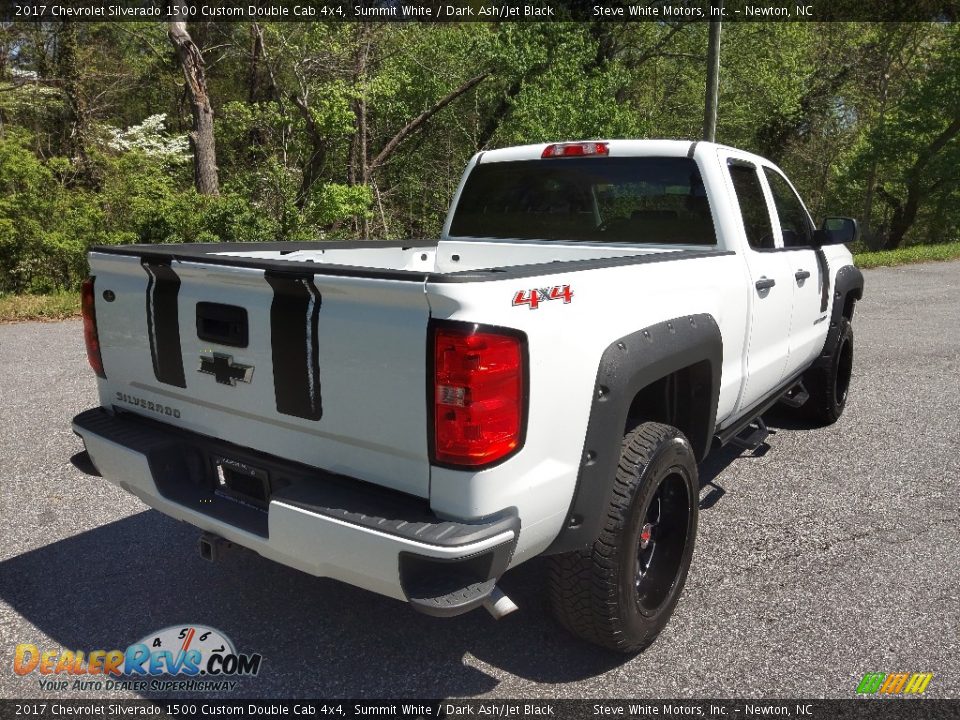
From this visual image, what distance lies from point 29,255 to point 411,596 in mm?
13032

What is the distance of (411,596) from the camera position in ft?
6.70

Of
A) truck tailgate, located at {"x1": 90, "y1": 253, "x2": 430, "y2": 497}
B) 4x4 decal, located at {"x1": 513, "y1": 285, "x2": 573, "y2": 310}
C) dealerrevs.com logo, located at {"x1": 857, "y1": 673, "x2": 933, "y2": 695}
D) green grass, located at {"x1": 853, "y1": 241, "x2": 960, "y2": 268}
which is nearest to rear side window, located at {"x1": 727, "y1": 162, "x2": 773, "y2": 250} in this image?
4x4 decal, located at {"x1": 513, "y1": 285, "x2": 573, "y2": 310}

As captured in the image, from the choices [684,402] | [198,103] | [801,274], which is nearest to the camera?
[684,402]

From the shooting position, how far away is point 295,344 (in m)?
2.29

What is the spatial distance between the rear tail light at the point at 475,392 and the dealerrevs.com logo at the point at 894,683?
1.64 metres

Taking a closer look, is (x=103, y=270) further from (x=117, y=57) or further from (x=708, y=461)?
(x=117, y=57)

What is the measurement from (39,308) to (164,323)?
9.51 meters

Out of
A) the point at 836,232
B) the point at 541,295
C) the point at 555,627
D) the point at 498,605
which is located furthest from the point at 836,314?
the point at 498,605

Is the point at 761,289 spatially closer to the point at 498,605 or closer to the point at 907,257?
the point at 498,605

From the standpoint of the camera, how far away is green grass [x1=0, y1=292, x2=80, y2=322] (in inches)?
407

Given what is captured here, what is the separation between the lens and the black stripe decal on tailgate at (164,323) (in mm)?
2662

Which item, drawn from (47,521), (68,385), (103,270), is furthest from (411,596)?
(68,385)

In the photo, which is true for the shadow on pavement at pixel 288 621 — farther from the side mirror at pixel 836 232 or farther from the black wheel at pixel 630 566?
the side mirror at pixel 836 232

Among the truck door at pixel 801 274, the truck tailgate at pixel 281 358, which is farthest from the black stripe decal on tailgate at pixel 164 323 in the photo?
the truck door at pixel 801 274
